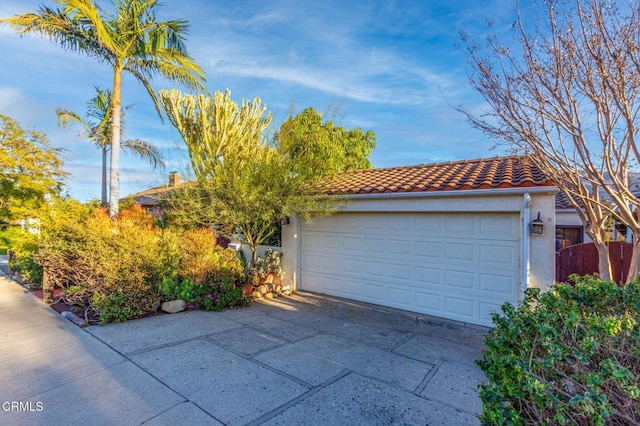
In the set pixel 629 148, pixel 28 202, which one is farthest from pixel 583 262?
pixel 28 202

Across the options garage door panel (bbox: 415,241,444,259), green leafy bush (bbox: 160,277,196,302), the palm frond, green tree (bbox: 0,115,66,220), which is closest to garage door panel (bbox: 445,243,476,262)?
garage door panel (bbox: 415,241,444,259)

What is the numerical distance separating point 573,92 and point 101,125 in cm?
1323

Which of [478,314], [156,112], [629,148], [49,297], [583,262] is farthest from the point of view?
[156,112]

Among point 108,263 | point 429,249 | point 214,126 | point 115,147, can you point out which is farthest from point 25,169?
point 429,249

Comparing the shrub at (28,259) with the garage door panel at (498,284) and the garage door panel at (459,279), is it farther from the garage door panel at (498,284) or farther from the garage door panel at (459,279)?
the garage door panel at (498,284)

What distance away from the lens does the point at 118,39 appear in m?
9.39

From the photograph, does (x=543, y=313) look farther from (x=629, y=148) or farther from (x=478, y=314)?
(x=478, y=314)

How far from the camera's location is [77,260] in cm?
709

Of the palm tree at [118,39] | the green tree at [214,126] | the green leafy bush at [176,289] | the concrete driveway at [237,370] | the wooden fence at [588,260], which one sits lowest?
the concrete driveway at [237,370]

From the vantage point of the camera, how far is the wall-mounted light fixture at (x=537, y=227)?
5.90 meters

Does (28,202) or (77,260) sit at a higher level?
(28,202)

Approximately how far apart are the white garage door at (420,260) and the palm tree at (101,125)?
7671 mm

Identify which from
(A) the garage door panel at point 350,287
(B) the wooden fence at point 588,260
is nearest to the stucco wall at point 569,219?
(B) the wooden fence at point 588,260

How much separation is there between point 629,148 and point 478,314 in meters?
3.88
